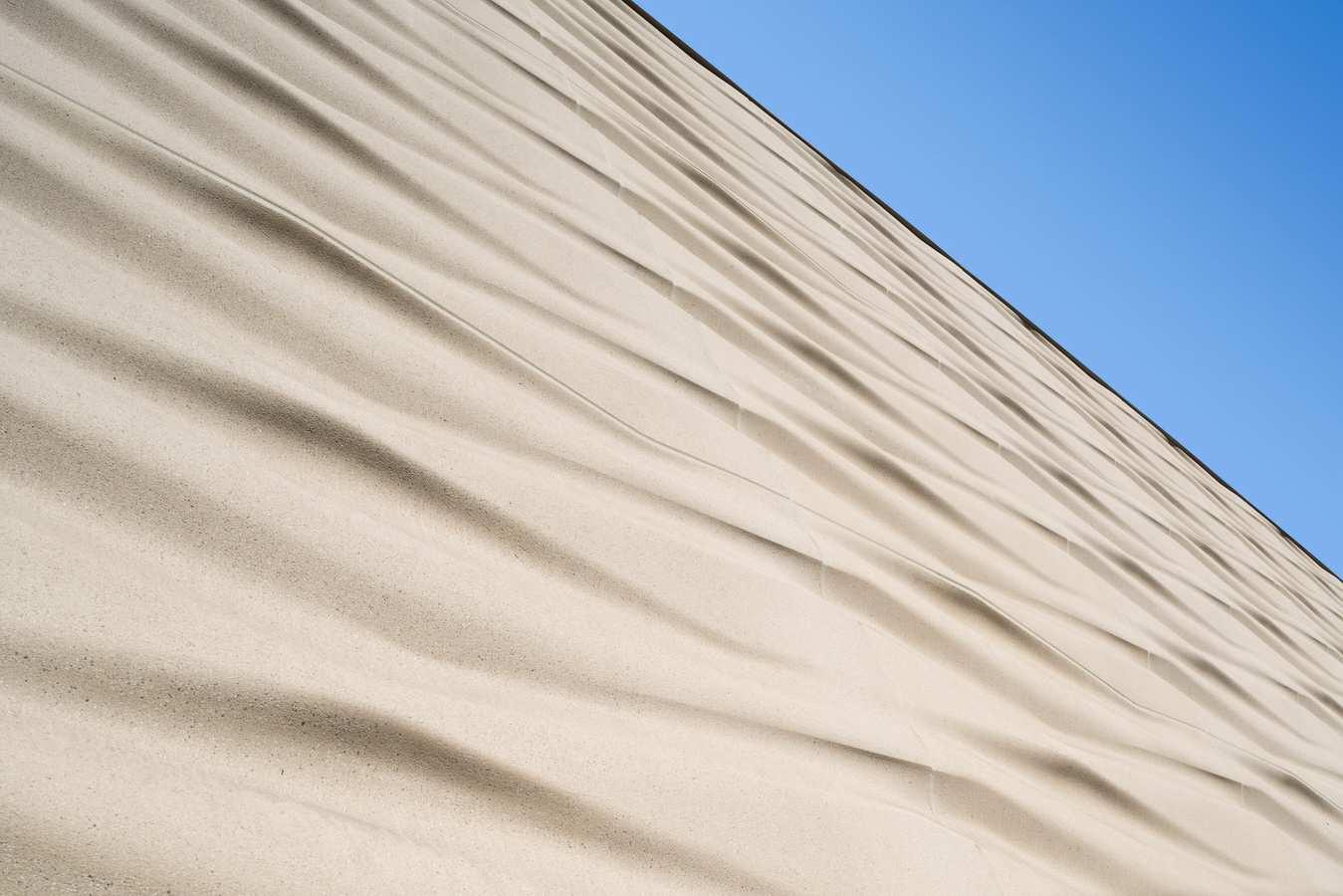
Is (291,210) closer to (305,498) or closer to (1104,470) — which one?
(305,498)

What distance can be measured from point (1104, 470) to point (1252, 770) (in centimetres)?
126

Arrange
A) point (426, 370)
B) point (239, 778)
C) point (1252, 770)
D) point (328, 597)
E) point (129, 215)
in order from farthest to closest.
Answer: point (1252, 770) → point (426, 370) → point (129, 215) → point (328, 597) → point (239, 778)

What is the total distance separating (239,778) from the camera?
533mm

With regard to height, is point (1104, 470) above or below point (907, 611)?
above

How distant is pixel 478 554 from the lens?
0.80 meters

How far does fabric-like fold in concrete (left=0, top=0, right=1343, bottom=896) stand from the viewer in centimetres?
56

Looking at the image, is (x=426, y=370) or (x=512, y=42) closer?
(x=426, y=370)

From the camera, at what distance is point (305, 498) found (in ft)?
2.37

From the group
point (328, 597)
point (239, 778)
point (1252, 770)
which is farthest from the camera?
point (1252, 770)

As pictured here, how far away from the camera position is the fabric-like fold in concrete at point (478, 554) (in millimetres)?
558

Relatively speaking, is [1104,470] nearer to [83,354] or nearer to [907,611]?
[907,611]

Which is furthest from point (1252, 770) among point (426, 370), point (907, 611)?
point (426, 370)

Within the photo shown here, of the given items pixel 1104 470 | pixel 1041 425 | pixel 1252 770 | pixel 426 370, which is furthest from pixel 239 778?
pixel 1104 470

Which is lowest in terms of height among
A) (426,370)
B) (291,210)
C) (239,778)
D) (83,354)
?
(239,778)
